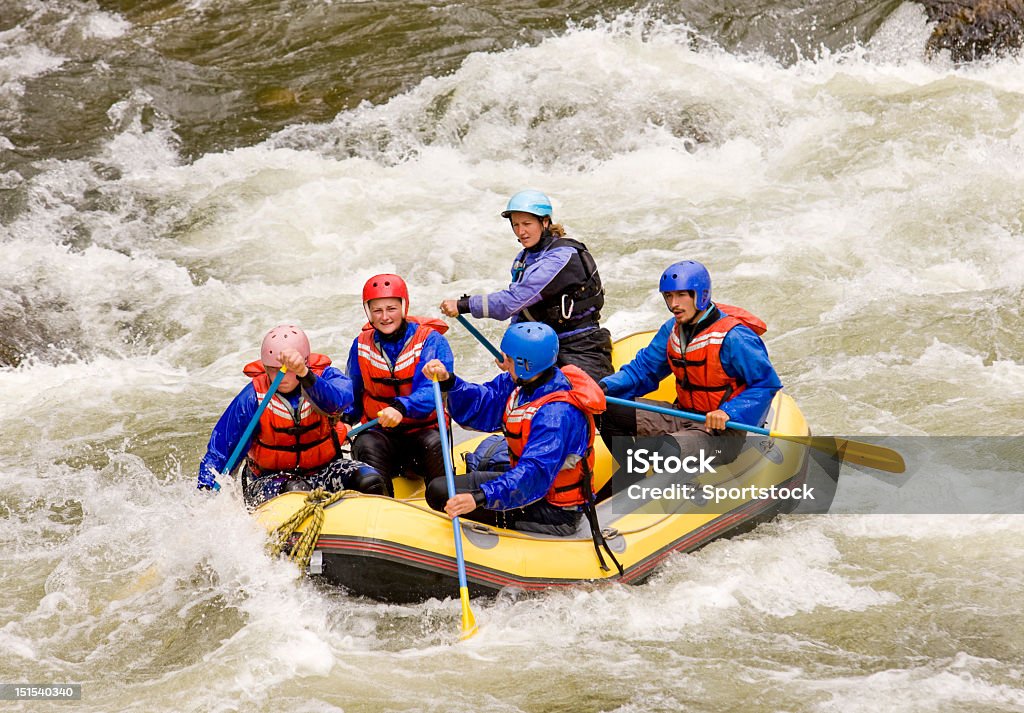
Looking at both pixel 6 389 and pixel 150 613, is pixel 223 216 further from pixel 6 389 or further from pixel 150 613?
pixel 150 613

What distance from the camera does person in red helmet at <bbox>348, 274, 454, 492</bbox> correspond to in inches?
217

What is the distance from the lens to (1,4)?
45.8 feet

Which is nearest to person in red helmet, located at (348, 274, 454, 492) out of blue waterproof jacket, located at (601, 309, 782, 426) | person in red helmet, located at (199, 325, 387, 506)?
person in red helmet, located at (199, 325, 387, 506)

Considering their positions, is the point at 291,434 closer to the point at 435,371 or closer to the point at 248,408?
the point at 248,408

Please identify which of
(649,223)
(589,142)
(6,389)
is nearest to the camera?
(6,389)

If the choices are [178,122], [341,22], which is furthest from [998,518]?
[341,22]

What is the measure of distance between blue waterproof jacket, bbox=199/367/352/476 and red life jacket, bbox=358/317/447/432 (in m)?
0.29

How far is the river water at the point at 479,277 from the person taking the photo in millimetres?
4945

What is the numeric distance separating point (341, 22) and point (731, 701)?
1072 cm

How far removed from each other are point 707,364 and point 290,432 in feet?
6.73

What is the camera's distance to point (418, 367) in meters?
5.59

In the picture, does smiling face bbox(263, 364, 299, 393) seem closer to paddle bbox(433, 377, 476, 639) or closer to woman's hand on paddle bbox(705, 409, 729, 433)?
paddle bbox(433, 377, 476, 639)

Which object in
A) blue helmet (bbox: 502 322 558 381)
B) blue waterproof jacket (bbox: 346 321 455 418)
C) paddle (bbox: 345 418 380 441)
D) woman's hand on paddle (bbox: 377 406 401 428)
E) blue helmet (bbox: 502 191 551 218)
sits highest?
blue helmet (bbox: 502 191 551 218)

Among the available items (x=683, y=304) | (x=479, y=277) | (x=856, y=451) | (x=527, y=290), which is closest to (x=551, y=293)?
(x=527, y=290)
